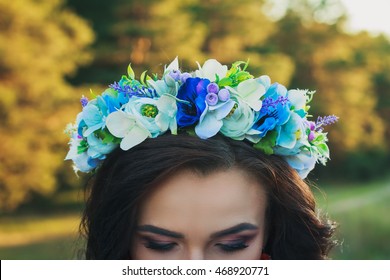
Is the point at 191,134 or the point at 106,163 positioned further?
the point at 106,163

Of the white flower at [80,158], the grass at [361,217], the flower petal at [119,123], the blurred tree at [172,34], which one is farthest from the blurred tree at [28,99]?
the flower petal at [119,123]

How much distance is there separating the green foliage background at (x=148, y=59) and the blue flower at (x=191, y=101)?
8.90m

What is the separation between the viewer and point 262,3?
23078 millimetres

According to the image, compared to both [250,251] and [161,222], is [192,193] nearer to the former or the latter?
[161,222]

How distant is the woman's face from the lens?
1.95 m

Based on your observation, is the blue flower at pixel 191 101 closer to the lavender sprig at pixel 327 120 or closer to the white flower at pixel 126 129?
the white flower at pixel 126 129

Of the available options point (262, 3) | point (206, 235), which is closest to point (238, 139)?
point (206, 235)

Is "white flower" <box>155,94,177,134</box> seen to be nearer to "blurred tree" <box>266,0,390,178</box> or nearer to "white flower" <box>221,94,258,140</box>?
"white flower" <box>221,94,258,140</box>

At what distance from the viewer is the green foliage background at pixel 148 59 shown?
13.2 meters

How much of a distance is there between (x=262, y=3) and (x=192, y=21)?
4.52 meters

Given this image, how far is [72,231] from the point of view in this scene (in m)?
8.40

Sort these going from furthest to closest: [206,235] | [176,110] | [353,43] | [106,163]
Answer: [353,43] → [106,163] → [176,110] → [206,235]

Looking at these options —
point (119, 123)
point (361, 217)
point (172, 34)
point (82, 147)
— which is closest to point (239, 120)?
point (119, 123)

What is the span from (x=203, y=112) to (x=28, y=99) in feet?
39.2
